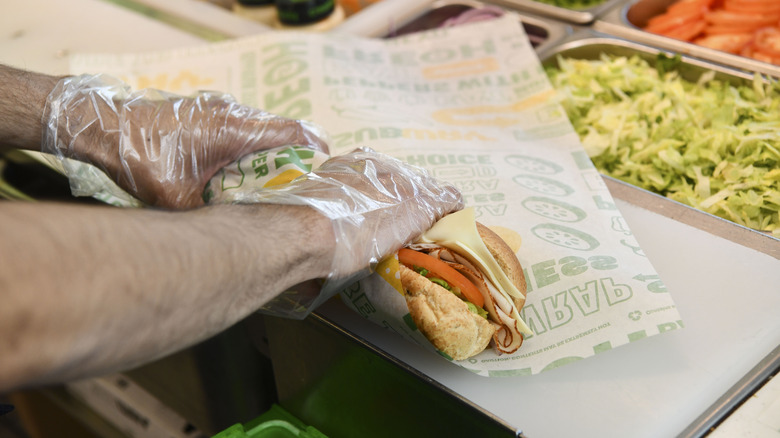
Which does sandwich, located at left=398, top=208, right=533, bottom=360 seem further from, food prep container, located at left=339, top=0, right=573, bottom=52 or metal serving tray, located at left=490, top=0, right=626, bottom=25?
metal serving tray, located at left=490, top=0, right=626, bottom=25

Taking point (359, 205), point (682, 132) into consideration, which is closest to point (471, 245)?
point (359, 205)

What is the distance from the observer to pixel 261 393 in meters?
1.95

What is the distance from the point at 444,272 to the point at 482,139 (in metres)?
0.77

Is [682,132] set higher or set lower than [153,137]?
lower

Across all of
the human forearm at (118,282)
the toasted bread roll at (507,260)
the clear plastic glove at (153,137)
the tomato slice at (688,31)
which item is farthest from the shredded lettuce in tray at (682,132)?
the human forearm at (118,282)

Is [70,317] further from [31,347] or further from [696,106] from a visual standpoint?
[696,106]

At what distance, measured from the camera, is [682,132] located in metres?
2.01

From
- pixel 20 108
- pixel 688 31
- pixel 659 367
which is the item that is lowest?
pixel 659 367

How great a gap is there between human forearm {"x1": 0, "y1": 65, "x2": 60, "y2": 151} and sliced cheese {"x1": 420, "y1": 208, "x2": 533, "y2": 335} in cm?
97

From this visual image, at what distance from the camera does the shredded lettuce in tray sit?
1.73 m

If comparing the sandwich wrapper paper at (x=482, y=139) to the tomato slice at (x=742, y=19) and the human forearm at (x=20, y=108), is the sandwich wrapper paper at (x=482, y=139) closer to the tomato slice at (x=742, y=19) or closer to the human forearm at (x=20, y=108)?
the human forearm at (x=20, y=108)

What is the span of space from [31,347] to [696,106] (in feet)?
6.60

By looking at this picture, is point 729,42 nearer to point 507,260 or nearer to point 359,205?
point 507,260

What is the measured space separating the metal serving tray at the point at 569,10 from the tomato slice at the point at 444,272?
1708 mm
